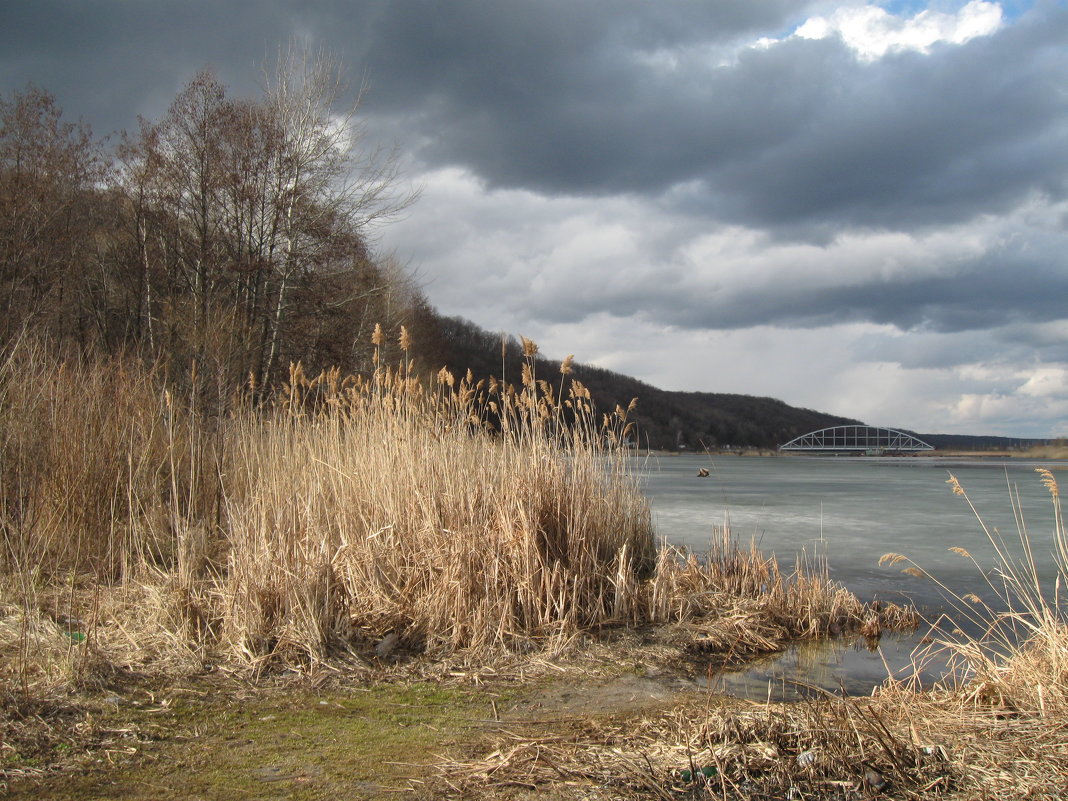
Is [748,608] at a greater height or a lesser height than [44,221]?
lesser

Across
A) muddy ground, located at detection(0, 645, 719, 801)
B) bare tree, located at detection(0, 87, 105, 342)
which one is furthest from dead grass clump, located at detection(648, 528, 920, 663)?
bare tree, located at detection(0, 87, 105, 342)

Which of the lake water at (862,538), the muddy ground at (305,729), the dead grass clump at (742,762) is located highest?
the dead grass clump at (742,762)

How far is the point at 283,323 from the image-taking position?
20.6 meters

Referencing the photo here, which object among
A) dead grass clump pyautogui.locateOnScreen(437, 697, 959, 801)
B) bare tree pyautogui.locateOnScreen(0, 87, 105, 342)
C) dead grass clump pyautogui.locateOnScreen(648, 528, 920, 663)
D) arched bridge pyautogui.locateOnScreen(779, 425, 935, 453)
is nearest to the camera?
dead grass clump pyautogui.locateOnScreen(437, 697, 959, 801)

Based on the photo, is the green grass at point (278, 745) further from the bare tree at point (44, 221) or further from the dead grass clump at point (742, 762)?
the bare tree at point (44, 221)

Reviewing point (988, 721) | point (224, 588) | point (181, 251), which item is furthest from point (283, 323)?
point (988, 721)

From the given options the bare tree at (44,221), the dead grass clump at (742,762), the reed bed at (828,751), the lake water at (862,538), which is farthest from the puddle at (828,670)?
the bare tree at (44,221)

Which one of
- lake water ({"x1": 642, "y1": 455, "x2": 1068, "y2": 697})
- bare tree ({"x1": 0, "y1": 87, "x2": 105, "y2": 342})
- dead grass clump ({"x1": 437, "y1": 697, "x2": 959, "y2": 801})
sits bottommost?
lake water ({"x1": 642, "y1": 455, "x2": 1068, "y2": 697})

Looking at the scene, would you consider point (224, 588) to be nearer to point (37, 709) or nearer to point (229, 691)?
point (229, 691)

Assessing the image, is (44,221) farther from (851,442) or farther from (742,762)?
(851,442)

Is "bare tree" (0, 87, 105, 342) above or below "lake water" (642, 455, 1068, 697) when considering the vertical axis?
above

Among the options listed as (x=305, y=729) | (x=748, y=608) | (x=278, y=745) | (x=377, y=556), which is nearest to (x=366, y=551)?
(x=377, y=556)

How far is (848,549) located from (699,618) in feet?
17.6

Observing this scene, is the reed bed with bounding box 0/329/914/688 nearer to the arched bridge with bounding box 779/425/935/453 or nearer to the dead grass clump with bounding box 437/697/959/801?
the dead grass clump with bounding box 437/697/959/801
